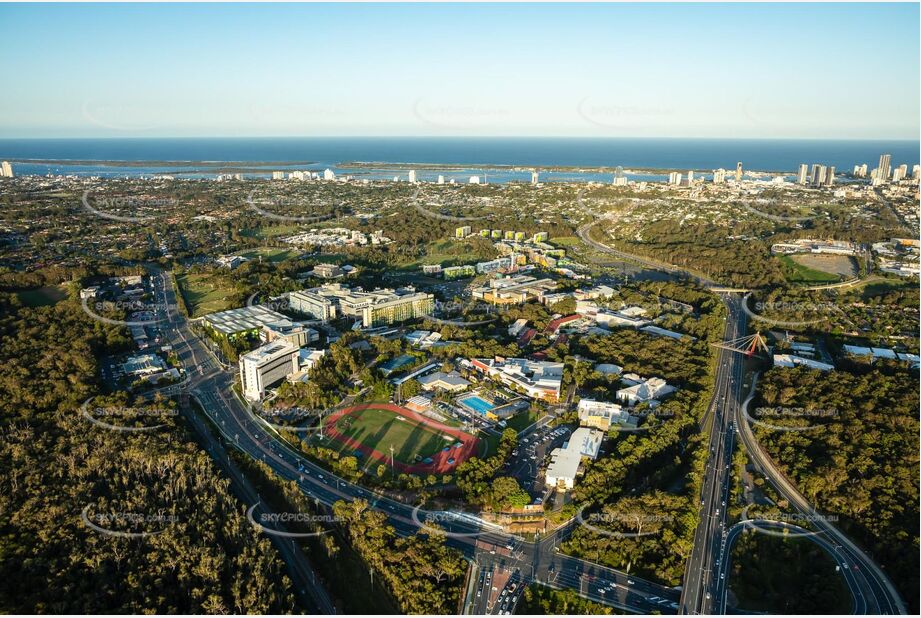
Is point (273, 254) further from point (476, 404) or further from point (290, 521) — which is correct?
point (290, 521)

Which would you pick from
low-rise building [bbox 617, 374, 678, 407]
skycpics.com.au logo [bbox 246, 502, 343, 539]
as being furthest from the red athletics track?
low-rise building [bbox 617, 374, 678, 407]

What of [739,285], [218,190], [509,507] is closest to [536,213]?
[739,285]

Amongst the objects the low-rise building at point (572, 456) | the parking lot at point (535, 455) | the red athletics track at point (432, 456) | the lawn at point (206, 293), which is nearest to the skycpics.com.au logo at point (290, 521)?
the red athletics track at point (432, 456)

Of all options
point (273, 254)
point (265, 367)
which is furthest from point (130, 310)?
point (273, 254)

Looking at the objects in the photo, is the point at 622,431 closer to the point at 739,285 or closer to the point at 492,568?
the point at 492,568

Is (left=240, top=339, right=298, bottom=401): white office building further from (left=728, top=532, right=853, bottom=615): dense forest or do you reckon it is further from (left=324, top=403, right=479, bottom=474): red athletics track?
(left=728, top=532, right=853, bottom=615): dense forest
